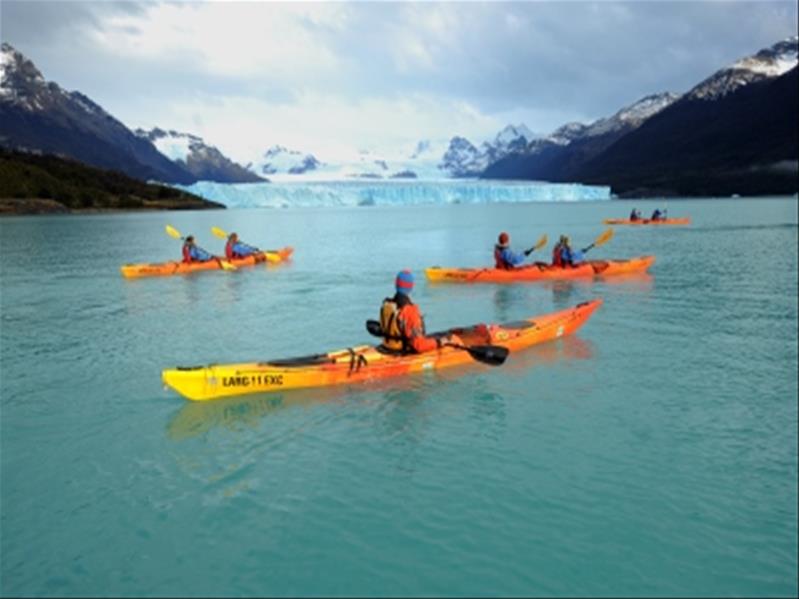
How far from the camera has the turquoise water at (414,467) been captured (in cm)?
570

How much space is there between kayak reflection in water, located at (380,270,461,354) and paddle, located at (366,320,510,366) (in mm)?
231

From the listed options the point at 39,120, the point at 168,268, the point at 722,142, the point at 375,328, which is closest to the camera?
the point at 375,328

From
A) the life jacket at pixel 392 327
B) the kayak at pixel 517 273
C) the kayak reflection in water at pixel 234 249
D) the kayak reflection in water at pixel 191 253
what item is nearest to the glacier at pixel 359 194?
the kayak reflection in water at pixel 234 249

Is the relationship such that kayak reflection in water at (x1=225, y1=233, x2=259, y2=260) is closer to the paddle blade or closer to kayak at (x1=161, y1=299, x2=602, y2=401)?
the paddle blade

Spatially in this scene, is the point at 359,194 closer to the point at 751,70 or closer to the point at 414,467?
the point at 414,467

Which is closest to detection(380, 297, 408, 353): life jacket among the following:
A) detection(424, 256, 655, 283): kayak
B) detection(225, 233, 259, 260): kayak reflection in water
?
detection(424, 256, 655, 283): kayak

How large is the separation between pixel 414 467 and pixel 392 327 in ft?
10.8

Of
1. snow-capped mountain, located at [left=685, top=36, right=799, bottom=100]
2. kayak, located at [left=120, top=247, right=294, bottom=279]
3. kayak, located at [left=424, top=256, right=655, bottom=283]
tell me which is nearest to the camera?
kayak, located at [left=424, top=256, right=655, bottom=283]

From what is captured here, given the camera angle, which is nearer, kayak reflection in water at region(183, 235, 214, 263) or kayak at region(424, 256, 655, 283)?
kayak at region(424, 256, 655, 283)

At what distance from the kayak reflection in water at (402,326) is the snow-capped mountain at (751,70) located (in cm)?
19298

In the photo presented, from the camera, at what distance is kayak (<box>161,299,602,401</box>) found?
31.4 feet

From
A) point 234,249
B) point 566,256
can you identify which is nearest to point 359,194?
point 234,249

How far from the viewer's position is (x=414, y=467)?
7637 millimetres

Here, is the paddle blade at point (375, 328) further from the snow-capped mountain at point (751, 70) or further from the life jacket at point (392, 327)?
the snow-capped mountain at point (751, 70)
